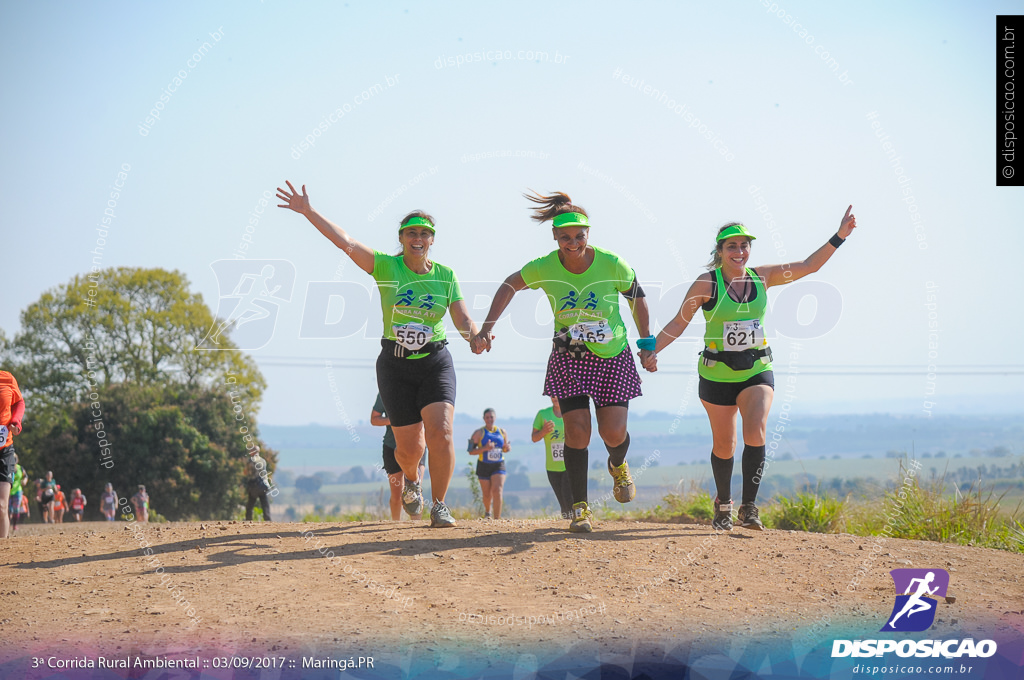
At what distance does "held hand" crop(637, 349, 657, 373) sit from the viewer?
20.5ft

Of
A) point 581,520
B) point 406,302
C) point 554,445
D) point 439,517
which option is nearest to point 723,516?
point 581,520

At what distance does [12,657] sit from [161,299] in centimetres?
2833

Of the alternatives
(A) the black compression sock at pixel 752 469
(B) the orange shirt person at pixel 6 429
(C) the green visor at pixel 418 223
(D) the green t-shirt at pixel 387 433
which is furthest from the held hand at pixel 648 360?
(B) the orange shirt person at pixel 6 429

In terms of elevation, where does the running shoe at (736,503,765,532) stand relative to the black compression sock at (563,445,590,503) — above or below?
below

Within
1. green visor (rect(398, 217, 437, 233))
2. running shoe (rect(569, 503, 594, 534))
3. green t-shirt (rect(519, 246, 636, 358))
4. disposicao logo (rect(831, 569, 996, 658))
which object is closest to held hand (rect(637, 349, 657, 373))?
green t-shirt (rect(519, 246, 636, 358))

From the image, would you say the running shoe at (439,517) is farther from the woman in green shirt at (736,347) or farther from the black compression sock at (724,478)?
the black compression sock at (724,478)

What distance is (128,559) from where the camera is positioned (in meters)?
5.33

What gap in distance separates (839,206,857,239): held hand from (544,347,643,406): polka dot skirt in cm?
209

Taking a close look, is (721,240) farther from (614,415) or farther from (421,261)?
(421,261)

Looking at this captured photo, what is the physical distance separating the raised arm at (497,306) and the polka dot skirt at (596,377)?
566 millimetres

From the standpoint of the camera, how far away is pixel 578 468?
6051mm

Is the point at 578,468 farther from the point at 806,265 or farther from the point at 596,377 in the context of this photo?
Result: the point at 806,265

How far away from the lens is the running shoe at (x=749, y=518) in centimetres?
642

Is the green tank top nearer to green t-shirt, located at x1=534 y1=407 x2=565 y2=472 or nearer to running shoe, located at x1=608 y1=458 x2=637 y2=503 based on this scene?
running shoe, located at x1=608 y1=458 x2=637 y2=503
